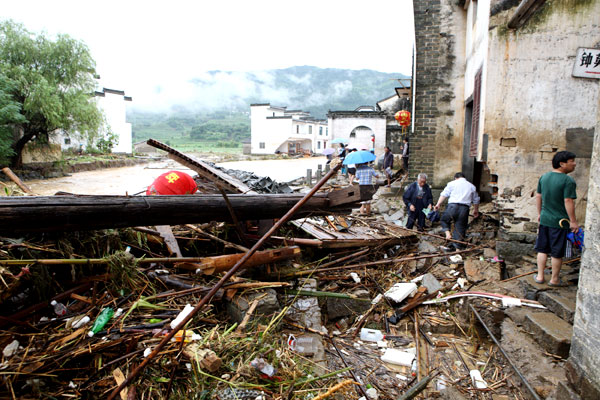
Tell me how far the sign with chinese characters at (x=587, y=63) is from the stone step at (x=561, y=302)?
10.4ft

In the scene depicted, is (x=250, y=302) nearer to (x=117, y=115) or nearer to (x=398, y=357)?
(x=398, y=357)

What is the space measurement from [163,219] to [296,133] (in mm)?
43213

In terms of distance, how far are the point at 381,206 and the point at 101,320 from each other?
874 cm

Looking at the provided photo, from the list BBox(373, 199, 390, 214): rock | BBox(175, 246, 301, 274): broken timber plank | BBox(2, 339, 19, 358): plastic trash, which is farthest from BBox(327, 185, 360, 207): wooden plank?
BBox(373, 199, 390, 214): rock

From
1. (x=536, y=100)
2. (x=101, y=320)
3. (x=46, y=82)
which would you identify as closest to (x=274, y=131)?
(x=46, y=82)

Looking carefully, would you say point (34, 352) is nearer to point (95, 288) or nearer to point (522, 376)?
point (95, 288)

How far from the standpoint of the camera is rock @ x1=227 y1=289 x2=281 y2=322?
3873 millimetres

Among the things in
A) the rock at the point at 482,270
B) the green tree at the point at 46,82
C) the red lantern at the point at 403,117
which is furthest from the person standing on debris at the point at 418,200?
the green tree at the point at 46,82

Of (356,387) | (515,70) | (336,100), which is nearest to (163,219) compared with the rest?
(356,387)

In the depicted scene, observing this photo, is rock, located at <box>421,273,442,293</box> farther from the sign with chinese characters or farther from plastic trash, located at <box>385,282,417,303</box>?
the sign with chinese characters

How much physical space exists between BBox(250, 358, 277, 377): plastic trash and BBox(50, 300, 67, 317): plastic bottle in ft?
6.01

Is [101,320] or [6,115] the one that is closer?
[101,320]

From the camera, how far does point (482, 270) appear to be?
5992mm

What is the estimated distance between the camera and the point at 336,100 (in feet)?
484
